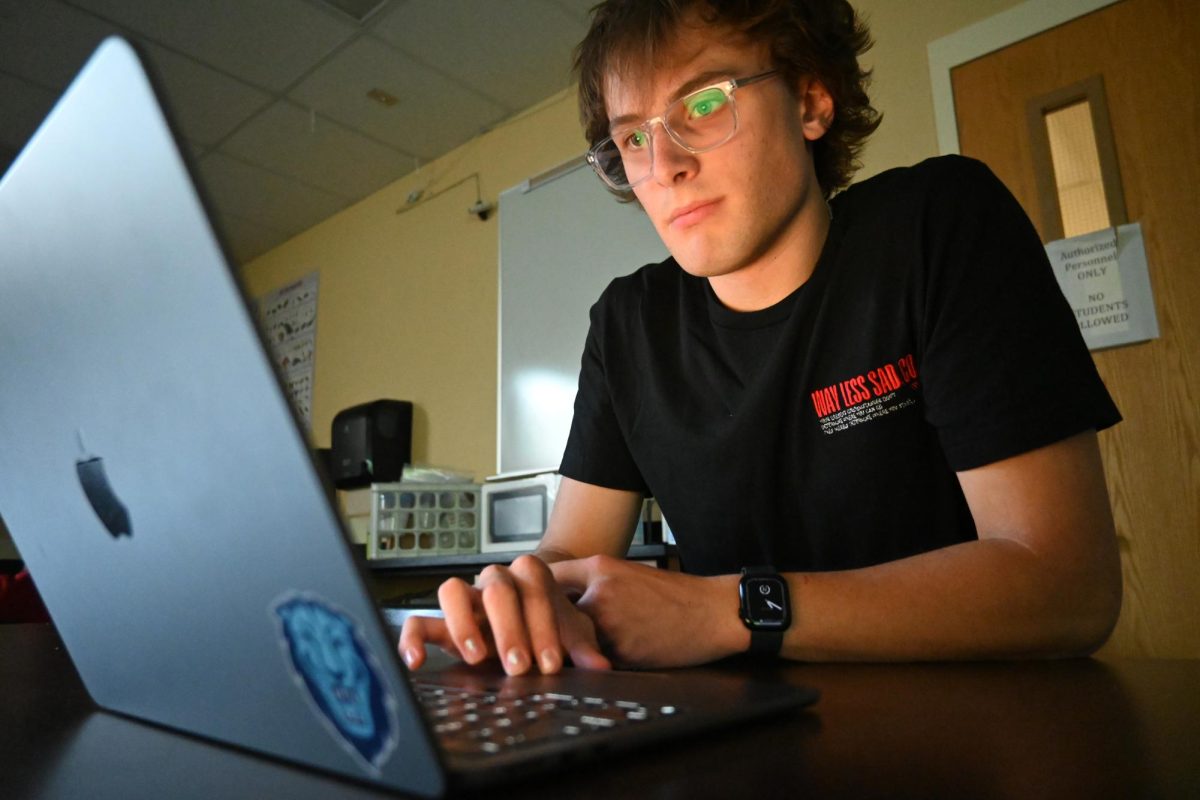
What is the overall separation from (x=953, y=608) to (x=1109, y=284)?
61.3 inches

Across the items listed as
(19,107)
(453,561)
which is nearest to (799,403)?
(453,561)

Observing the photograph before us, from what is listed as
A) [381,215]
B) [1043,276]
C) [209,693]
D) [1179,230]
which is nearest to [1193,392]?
[1179,230]

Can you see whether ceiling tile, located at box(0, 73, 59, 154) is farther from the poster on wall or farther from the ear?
the ear

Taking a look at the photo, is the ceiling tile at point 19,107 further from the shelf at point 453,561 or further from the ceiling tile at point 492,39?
the shelf at point 453,561

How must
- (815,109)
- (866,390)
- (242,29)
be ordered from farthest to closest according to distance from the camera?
(242,29), (815,109), (866,390)

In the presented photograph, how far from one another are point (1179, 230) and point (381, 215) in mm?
3122

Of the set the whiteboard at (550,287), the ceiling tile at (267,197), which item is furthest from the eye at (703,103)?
the ceiling tile at (267,197)

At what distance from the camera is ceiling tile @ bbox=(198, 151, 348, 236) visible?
357 centimetres

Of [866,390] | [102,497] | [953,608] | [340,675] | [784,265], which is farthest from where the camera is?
[784,265]

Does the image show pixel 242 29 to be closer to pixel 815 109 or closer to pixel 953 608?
pixel 815 109

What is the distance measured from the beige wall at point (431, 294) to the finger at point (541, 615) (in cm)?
225

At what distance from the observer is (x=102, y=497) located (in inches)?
12.8

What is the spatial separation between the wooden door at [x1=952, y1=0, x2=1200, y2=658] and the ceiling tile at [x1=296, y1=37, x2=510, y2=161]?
6.75 feet

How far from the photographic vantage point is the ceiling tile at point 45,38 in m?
2.57
